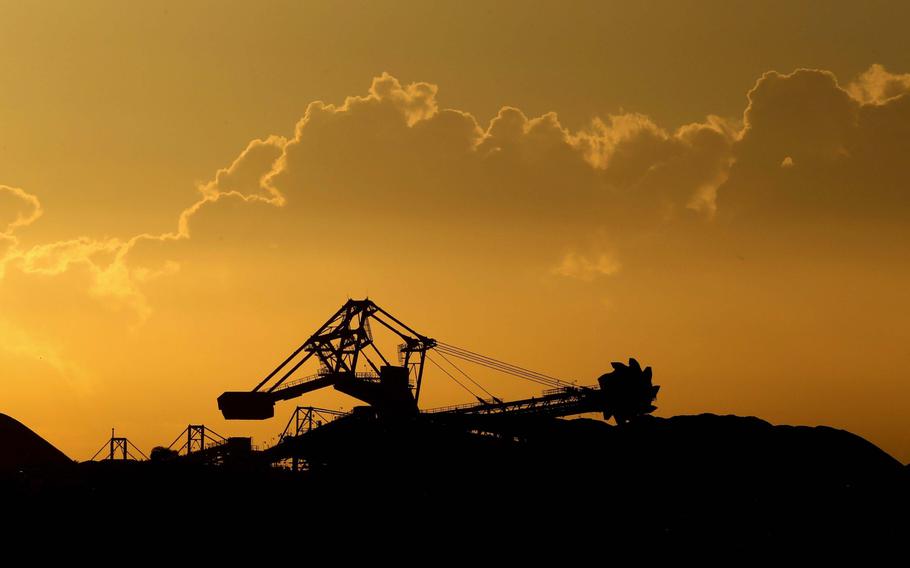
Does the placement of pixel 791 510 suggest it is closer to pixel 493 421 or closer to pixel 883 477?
pixel 883 477

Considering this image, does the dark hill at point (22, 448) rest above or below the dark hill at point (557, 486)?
above

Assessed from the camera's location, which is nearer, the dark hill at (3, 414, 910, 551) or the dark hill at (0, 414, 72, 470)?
the dark hill at (3, 414, 910, 551)

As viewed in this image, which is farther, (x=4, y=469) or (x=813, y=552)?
(x=4, y=469)

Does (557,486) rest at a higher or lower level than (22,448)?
lower

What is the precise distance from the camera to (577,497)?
123875mm

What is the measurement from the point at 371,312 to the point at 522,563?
49.2 meters

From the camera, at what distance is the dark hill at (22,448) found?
15350cm

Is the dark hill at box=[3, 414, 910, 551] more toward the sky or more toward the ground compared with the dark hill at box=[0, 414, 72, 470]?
more toward the ground

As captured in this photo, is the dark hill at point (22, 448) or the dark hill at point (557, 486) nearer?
the dark hill at point (557, 486)

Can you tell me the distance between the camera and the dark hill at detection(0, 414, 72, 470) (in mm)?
153500

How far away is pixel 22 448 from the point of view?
158250 millimetres

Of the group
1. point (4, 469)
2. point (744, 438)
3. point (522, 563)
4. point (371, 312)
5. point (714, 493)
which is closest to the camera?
point (522, 563)

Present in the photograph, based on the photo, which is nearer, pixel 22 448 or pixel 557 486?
pixel 557 486

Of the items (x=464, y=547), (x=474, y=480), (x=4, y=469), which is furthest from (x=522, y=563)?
(x=4, y=469)
